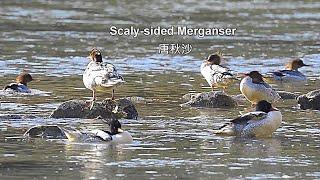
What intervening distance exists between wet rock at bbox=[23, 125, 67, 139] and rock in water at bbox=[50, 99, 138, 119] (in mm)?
1826

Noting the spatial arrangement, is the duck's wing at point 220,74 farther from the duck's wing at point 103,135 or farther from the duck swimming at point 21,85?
the duck's wing at point 103,135

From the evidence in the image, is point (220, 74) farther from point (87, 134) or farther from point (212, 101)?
point (87, 134)

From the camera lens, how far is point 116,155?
12.2 meters

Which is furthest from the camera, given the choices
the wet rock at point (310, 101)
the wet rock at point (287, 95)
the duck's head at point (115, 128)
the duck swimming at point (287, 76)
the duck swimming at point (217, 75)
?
the duck swimming at point (287, 76)

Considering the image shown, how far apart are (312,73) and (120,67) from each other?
3984 millimetres

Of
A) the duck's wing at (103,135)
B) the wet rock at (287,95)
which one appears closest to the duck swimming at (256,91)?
the wet rock at (287,95)

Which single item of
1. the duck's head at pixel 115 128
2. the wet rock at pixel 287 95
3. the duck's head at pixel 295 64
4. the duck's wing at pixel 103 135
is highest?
the duck's head at pixel 295 64

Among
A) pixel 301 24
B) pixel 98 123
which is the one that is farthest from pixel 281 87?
pixel 301 24

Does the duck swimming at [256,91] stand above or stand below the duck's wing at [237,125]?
above

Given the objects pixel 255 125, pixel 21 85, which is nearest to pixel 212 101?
pixel 255 125

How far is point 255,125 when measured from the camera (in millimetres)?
13680

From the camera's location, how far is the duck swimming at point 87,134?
13.0m

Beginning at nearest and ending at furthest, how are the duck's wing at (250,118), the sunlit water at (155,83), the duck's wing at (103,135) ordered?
the sunlit water at (155,83) < the duck's wing at (103,135) < the duck's wing at (250,118)

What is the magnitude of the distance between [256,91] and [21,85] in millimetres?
4089
